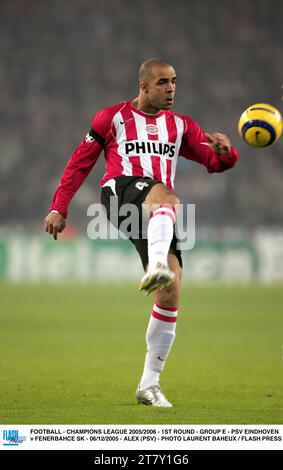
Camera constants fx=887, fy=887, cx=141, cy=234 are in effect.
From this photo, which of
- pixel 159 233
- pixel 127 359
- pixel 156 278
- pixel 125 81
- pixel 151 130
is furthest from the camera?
pixel 125 81

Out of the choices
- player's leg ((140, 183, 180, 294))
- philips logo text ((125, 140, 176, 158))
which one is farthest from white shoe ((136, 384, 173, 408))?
philips logo text ((125, 140, 176, 158))

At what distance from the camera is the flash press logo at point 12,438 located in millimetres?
4344

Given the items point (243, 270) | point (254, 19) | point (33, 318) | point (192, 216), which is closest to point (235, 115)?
point (254, 19)

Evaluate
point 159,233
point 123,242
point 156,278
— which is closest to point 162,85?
point 159,233

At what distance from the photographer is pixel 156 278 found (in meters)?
5.03

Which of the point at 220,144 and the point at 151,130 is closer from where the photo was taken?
the point at 220,144

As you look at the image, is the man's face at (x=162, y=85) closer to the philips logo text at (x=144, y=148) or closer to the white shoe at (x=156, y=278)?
the philips logo text at (x=144, y=148)

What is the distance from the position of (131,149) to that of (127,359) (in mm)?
3490

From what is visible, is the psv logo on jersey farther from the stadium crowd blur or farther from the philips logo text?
the stadium crowd blur

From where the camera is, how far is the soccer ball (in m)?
5.54

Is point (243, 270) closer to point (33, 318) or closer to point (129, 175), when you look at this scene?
point (33, 318)

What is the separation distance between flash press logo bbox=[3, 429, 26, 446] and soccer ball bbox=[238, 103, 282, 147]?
2.35 m

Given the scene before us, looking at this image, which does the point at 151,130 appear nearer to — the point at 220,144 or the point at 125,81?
the point at 220,144

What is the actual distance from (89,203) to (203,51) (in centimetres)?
864
